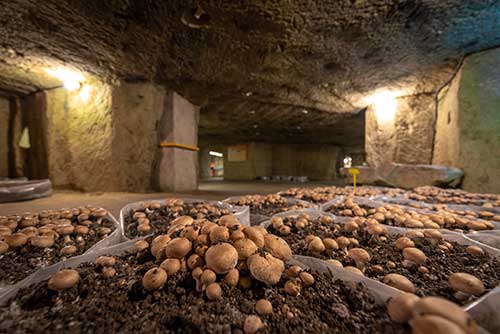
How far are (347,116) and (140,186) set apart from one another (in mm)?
5637

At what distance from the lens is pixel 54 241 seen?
2.90ft

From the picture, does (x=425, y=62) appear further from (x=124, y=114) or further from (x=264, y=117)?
(x=124, y=114)

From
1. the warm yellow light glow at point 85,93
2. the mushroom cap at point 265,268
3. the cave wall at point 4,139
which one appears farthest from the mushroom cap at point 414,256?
the cave wall at point 4,139

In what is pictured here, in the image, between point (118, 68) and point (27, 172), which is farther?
point (27, 172)

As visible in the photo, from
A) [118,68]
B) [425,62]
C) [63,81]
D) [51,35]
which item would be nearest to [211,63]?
[118,68]

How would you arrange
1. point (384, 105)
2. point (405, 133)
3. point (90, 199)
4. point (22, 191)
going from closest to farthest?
1. point (22, 191)
2. point (90, 199)
3. point (405, 133)
4. point (384, 105)

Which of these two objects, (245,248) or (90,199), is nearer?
(245,248)

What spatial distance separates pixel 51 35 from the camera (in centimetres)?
209

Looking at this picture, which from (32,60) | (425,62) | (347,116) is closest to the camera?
(32,60)

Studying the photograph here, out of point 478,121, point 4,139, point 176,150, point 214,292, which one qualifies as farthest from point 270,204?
point 4,139

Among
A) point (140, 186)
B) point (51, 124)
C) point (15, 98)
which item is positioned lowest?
point (140, 186)

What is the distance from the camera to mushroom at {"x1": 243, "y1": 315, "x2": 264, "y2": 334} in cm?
43

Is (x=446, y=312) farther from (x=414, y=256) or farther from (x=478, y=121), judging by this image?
(x=478, y=121)

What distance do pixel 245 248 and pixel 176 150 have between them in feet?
11.3
